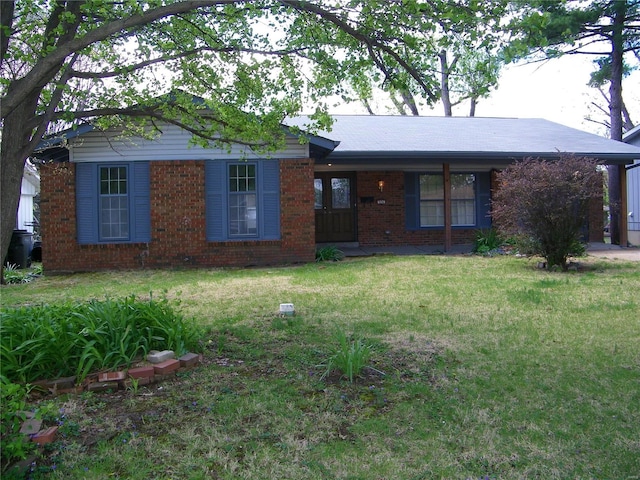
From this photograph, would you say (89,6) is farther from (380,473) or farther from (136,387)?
(380,473)

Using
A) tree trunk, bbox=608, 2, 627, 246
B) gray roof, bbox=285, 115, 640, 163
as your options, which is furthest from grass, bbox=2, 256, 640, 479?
tree trunk, bbox=608, 2, 627, 246

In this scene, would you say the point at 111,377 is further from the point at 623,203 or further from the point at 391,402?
the point at 623,203

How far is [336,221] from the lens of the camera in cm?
1588

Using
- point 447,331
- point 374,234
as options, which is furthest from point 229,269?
point 447,331

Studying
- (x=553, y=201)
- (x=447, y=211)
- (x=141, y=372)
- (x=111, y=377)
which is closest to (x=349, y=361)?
(x=141, y=372)

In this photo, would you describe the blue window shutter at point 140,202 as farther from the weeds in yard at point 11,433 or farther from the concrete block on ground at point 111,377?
the weeds in yard at point 11,433

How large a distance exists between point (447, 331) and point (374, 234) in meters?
10.3

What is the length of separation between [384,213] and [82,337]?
12408 millimetres

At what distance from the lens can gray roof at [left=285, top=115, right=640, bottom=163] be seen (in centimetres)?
1384

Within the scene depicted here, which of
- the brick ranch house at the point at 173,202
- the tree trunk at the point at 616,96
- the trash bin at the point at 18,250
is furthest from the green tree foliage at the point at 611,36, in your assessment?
the trash bin at the point at 18,250

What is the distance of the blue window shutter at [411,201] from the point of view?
52.7ft

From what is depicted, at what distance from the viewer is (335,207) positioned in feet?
52.2

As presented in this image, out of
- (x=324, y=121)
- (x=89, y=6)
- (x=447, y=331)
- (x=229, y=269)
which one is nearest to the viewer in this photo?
(x=89, y=6)

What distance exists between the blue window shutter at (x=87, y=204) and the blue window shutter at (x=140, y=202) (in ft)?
2.58
